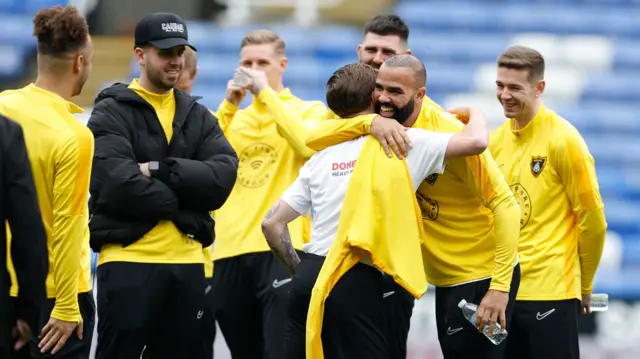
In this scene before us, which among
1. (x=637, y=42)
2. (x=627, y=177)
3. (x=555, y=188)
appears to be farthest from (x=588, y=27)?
(x=555, y=188)

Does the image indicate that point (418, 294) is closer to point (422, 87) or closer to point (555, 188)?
point (422, 87)

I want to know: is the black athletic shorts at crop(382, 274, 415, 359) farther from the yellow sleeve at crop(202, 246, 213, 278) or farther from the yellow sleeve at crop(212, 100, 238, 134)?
the yellow sleeve at crop(212, 100, 238, 134)

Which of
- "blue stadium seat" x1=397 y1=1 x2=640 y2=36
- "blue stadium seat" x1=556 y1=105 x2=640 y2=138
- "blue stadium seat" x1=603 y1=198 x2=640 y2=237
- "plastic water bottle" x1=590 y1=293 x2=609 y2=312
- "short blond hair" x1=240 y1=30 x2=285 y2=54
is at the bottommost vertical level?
"blue stadium seat" x1=603 y1=198 x2=640 y2=237

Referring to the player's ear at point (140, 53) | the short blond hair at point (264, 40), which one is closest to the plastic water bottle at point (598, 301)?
the short blond hair at point (264, 40)

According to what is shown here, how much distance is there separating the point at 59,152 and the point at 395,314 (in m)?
1.64

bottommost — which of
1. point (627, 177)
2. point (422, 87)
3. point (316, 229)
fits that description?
point (627, 177)

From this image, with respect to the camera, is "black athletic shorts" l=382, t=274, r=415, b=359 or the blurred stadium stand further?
the blurred stadium stand

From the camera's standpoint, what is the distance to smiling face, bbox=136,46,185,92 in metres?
5.62

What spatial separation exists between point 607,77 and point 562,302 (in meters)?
9.35

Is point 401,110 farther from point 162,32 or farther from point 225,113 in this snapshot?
point 225,113

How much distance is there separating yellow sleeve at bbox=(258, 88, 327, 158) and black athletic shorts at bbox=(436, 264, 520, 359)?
141 centimetres

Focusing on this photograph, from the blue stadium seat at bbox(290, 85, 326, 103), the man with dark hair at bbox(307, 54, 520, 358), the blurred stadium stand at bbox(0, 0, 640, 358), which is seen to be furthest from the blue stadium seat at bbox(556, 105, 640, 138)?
the man with dark hair at bbox(307, 54, 520, 358)

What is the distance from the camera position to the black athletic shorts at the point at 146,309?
5.47 m

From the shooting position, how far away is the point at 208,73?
1423cm
